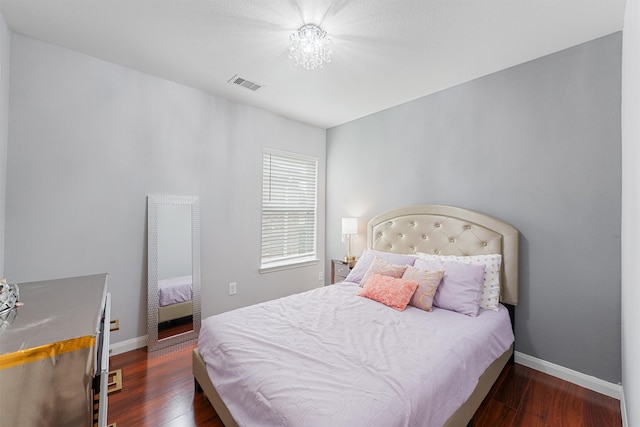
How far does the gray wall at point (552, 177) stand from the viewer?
6.68ft

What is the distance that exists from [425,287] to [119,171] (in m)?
2.84

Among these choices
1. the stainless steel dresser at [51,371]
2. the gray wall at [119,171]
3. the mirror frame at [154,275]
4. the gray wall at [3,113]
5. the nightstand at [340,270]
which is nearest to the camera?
the stainless steel dresser at [51,371]

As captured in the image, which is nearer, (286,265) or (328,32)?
(328,32)

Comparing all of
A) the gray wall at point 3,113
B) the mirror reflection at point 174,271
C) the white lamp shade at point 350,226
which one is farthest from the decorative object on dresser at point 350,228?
the gray wall at point 3,113

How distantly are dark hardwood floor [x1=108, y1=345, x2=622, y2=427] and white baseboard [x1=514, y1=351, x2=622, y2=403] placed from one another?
42 millimetres

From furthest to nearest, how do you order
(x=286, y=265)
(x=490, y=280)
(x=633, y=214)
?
(x=286, y=265) → (x=490, y=280) → (x=633, y=214)

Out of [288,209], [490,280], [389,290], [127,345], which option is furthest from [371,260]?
[127,345]

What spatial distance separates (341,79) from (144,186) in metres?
2.14

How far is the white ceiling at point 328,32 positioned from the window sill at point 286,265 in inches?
84.8

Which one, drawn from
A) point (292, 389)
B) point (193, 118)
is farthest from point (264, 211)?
point (292, 389)

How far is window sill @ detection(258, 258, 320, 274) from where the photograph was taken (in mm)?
3594

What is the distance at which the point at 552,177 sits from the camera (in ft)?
7.45

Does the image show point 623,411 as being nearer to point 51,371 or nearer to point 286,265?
point 51,371

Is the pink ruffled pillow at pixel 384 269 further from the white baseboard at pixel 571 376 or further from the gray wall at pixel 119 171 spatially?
the gray wall at pixel 119 171
